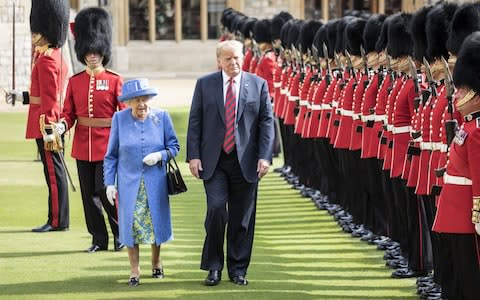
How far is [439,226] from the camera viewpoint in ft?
21.6

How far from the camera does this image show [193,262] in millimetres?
8977

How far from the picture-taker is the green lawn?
313 inches

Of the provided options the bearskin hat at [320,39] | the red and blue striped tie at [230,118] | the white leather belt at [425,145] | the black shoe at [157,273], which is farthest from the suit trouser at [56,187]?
the white leather belt at [425,145]

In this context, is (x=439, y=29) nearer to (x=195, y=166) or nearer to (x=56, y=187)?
(x=195, y=166)

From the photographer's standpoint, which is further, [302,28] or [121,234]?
[302,28]

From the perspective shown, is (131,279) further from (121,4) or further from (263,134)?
(121,4)

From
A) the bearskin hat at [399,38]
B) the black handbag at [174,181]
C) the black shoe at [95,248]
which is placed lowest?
the black shoe at [95,248]

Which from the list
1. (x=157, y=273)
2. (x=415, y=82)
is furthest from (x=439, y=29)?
(x=157, y=273)

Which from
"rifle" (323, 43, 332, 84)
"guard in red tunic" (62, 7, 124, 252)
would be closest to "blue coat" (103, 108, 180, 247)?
"guard in red tunic" (62, 7, 124, 252)

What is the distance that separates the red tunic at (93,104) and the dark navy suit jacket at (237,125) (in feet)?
3.81

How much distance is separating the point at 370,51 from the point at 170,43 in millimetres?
23139

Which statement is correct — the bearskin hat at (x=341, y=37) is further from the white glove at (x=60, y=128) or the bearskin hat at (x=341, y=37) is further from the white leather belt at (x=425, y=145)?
the white leather belt at (x=425, y=145)

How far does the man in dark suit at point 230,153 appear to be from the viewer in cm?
811

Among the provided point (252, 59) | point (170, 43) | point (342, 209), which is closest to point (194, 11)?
point (170, 43)
